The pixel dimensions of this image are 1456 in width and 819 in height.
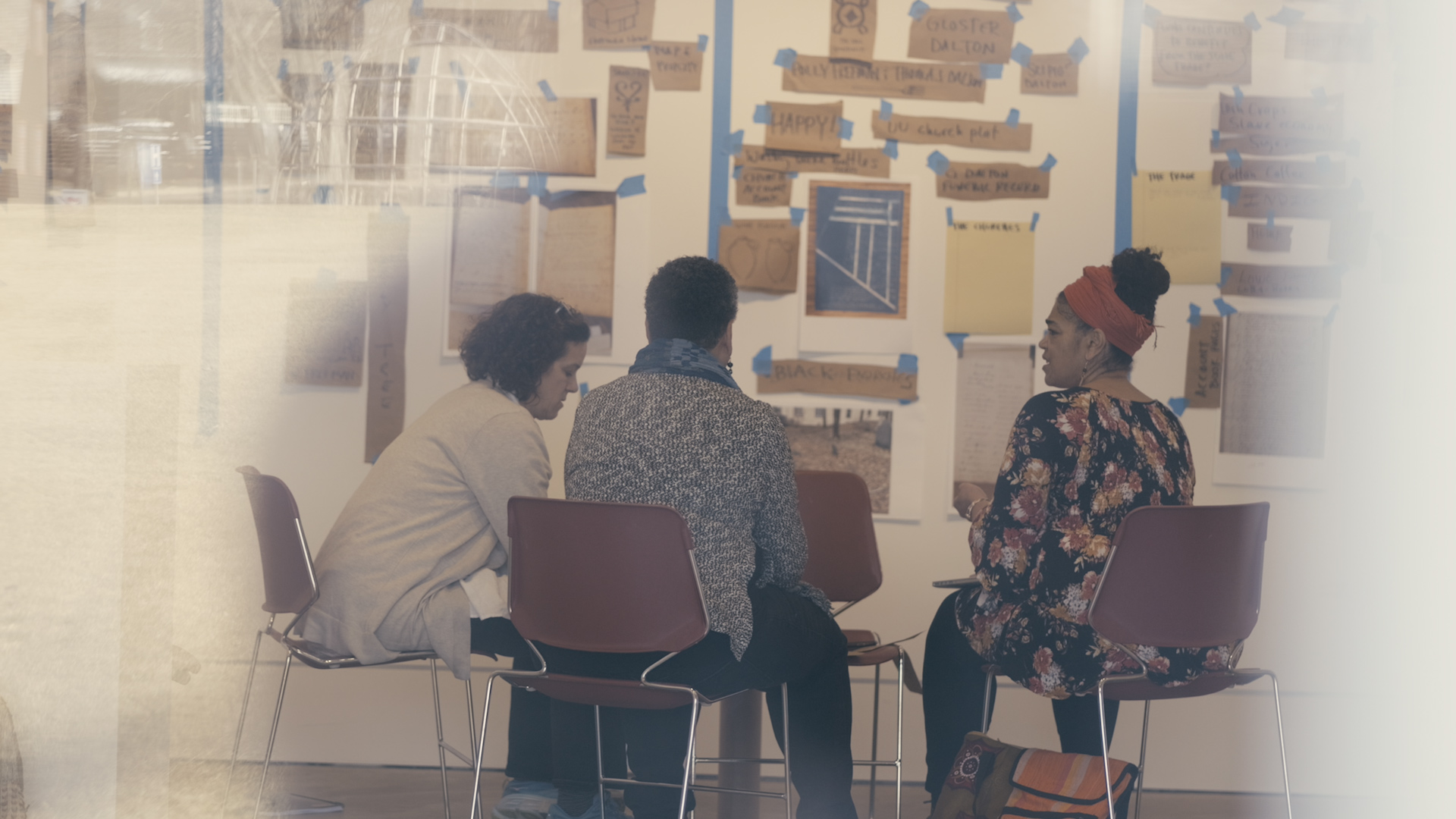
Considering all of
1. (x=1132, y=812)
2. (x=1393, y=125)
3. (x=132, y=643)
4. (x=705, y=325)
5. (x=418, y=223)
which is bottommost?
(x=1132, y=812)

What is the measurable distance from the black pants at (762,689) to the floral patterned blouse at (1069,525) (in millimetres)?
346

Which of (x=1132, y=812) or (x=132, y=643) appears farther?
(x=1132, y=812)

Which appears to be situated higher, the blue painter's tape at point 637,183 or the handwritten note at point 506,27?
the handwritten note at point 506,27

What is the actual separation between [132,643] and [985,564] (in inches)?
65.8

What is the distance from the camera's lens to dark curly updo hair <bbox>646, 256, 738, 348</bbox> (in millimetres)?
2242

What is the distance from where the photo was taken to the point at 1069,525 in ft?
7.04

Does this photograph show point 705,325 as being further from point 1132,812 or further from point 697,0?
point 1132,812

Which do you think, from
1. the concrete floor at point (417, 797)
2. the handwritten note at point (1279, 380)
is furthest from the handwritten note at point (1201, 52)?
the concrete floor at point (417, 797)

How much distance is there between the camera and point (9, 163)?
2.88m

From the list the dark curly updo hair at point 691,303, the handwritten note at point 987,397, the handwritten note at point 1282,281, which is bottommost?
the handwritten note at point 987,397

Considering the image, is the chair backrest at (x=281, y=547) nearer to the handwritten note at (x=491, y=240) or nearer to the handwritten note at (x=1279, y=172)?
the handwritten note at (x=491, y=240)

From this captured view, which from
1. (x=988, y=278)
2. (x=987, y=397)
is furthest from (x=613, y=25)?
(x=987, y=397)

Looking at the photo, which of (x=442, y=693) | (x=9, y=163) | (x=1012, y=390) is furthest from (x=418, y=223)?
(x=1012, y=390)

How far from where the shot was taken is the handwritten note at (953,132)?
3.24m
